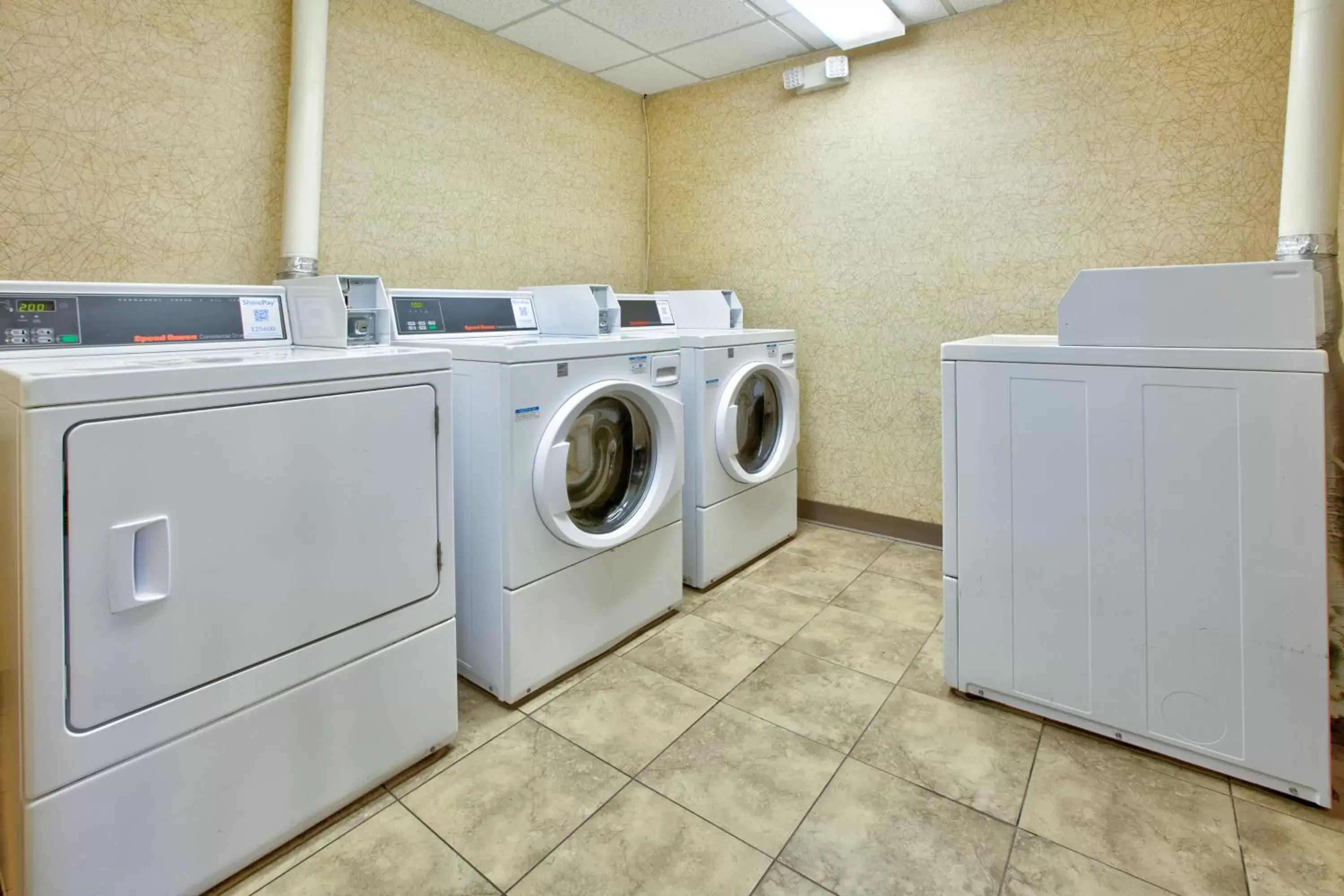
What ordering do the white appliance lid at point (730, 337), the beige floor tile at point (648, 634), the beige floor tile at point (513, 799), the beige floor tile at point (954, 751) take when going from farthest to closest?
the white appliance lid at point (730, 337), the beige floor tile at point (648, 634), the beige floor tile at point (954, 751), the beige floor tile at point (513, 799)

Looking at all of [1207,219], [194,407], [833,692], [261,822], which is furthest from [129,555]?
[1207,219]

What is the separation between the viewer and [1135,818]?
1397 millimetres

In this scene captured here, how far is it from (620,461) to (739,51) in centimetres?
214

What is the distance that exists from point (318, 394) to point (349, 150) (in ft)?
4.92

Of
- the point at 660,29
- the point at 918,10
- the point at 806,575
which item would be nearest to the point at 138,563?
the point at 806,575

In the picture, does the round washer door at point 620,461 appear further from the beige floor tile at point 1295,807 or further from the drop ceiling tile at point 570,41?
the drop ceiling tile at point 570,41

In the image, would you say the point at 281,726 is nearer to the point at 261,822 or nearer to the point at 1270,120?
the point at 261,822

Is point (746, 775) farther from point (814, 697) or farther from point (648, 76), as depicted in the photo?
point (648, 76)

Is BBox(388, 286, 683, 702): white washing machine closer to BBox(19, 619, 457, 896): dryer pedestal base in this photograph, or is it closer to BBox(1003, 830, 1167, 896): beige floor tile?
BBox(19, 619, 457, 896): dryer pedestal base

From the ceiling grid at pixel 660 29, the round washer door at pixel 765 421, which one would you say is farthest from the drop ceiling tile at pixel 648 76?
the round washer door at pixel 765 421

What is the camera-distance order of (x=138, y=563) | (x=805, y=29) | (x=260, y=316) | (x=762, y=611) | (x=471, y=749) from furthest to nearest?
(x=805, y=29)
(x=762, y=611)
(x=260, y=316)
(x=471, y=749)
(x=138, y=563)

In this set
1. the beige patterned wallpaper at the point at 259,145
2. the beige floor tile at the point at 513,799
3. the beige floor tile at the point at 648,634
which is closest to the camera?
the beige floor tile at the point at 513,799

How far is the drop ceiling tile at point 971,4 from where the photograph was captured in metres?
2.62

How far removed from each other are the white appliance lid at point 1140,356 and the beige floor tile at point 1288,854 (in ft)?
3.03
